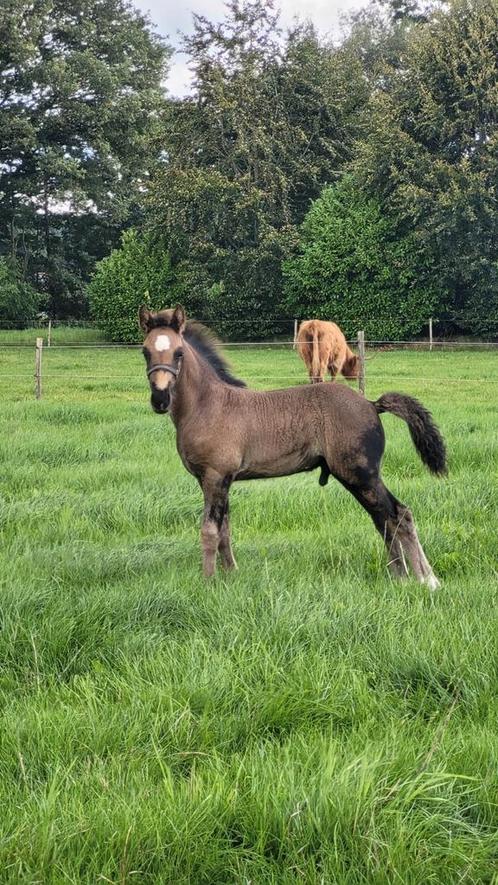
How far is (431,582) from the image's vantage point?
4.27 m

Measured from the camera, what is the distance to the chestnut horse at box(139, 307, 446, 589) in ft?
15.2

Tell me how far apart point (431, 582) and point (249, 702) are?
189 cm

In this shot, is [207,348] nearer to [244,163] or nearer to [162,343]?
[162,343]

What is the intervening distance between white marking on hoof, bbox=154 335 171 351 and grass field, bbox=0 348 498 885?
142 cm

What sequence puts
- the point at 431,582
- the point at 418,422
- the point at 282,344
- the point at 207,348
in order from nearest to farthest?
the point at 431,582 → the point at 418,422 → the point at 207,348 → the point at 282,344

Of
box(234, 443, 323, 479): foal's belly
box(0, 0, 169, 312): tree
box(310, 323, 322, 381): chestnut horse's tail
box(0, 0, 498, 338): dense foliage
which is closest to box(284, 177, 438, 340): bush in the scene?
box(0, 0, 498, 338): dense foliage

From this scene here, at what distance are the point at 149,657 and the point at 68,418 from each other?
29.0ft

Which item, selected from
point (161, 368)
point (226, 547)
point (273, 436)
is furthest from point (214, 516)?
point (161, 368)

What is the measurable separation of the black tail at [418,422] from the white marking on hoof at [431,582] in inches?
37.6

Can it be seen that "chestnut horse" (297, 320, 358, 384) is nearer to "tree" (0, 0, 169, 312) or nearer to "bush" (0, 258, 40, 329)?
"tree" (0, 0, 169, 312)

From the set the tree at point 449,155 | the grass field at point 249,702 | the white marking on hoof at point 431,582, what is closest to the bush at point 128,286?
the tree at point 449,155

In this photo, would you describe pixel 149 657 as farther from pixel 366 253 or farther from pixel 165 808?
pixel 366 253

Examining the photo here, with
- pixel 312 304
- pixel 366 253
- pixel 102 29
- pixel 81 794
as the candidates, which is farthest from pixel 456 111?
pixel 81 794

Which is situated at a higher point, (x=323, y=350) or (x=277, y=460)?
(x=323, y=350)
